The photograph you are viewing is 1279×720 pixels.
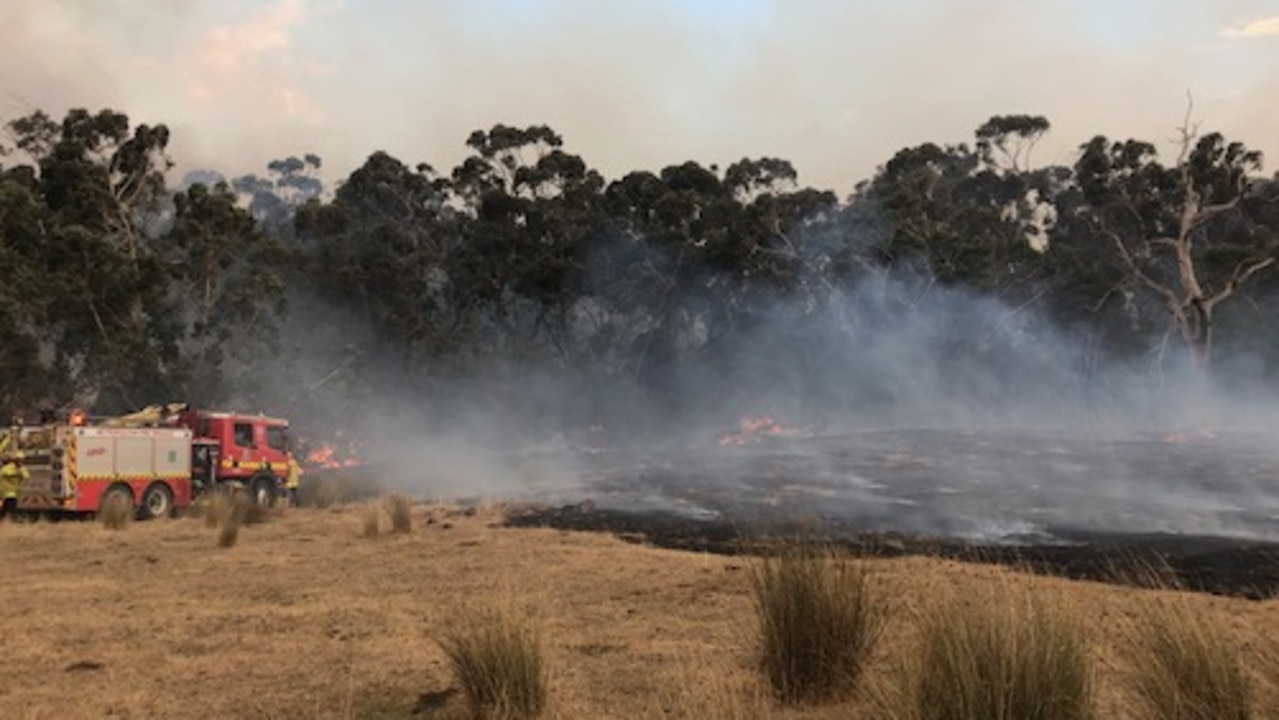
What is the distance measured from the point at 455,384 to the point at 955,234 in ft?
111

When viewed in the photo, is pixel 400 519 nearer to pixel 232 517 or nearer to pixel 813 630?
pixel 232 517

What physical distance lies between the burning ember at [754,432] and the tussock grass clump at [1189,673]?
5104 centimetres

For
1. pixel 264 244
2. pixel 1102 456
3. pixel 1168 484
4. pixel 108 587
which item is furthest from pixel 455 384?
pixel 108 587

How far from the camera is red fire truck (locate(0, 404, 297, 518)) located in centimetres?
2398

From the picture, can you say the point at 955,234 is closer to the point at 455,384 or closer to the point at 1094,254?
the point at 1094,254

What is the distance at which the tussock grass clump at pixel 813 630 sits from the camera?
6980mm

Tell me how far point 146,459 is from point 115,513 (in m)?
4.40

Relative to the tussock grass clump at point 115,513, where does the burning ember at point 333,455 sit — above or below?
above

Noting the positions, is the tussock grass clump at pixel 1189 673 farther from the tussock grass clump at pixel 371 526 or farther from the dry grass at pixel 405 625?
the tussock grass clump at pixel 371 526

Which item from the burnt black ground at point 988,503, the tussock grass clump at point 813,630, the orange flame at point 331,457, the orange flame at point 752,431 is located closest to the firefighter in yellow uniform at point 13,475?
the burnt black ground at point 988,503

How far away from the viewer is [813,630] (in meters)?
7.08

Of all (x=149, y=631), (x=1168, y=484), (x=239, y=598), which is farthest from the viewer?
(x=1168, y=484)

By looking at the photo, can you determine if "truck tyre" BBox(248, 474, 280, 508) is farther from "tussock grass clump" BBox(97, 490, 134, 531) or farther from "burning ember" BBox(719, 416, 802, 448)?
"burning ember" BBox(719, 416, 802, 448)

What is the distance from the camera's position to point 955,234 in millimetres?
62188
